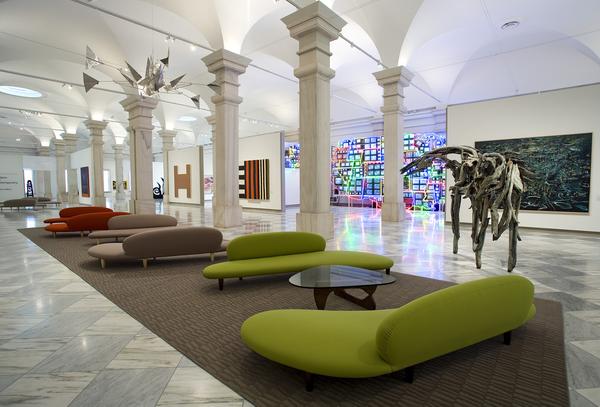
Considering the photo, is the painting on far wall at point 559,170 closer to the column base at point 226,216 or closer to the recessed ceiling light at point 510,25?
the recessed ceiling light at point 510,25

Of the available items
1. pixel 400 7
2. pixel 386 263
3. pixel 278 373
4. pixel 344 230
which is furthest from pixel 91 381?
pixel 400 7

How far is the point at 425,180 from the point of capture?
19688 millimetres

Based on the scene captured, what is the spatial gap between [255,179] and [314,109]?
978 centimetres

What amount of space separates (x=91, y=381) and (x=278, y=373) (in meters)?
1.23

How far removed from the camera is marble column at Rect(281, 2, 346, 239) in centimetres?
766

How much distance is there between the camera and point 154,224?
8109mm

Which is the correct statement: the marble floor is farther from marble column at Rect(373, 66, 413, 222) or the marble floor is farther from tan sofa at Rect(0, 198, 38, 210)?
tan sofa at Rect(0, 198, 38, 210)

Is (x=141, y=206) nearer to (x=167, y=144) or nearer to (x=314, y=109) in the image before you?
(x=167, y=144)

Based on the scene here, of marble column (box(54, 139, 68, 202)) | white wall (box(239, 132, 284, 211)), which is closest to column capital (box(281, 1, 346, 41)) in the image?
white wall (box(239, 132, 284, 211))

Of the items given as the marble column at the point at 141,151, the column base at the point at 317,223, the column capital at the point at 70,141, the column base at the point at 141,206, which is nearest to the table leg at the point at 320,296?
the column base at the point at 317,223

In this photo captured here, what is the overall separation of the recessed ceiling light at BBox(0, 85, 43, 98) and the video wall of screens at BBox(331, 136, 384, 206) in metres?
17.9

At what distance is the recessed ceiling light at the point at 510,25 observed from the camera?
10883 mm

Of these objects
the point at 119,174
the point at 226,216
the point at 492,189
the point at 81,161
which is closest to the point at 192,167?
the point at 81,161

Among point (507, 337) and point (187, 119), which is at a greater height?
point (187, 119)
